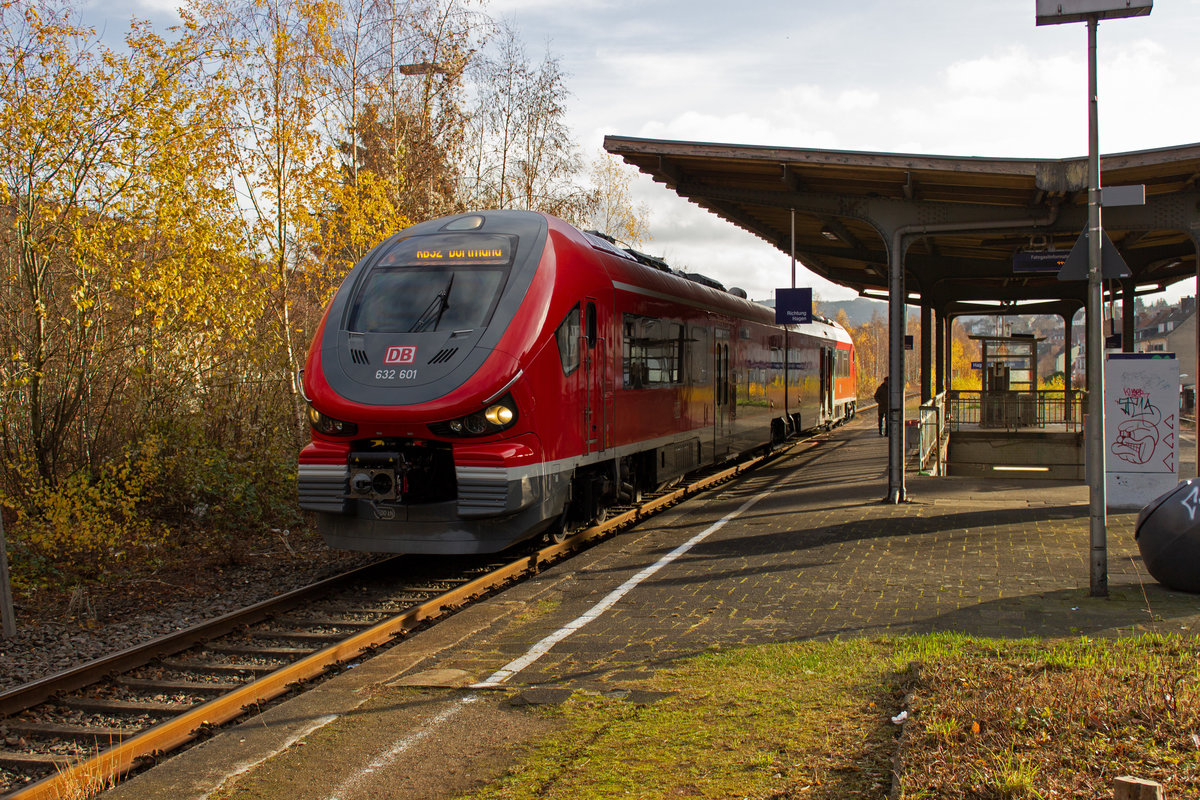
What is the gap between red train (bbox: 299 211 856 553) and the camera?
8.14 meters

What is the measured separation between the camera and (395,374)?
833 centimetres

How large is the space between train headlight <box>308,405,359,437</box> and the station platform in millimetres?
1928

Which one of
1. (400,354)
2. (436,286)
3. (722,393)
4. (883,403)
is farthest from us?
(883,403)

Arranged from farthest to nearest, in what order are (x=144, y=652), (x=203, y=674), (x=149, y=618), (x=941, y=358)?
(x=941, y=358) < (x=149, y=618) < (x=144, y=652) < (x=203, y=674)

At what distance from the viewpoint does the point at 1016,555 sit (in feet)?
30.3

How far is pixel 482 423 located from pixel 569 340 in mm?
1389

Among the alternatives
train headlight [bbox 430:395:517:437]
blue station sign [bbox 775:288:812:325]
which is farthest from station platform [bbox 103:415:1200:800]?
blue station sign [bbox 775:288:812:325]

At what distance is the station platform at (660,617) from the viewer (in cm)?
454

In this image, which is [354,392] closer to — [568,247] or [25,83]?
[568,247]

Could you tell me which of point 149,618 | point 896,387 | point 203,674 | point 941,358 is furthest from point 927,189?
point 941,358

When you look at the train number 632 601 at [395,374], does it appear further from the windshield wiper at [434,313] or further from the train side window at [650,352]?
the train side window at [650,352]

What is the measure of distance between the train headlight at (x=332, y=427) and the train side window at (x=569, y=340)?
6.32 ft

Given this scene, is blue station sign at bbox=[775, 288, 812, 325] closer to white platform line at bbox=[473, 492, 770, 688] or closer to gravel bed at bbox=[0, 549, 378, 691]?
white platform line at bbox=[473, 492, 770, 688]

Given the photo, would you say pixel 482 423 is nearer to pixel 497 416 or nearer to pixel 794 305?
pixel 497 416
